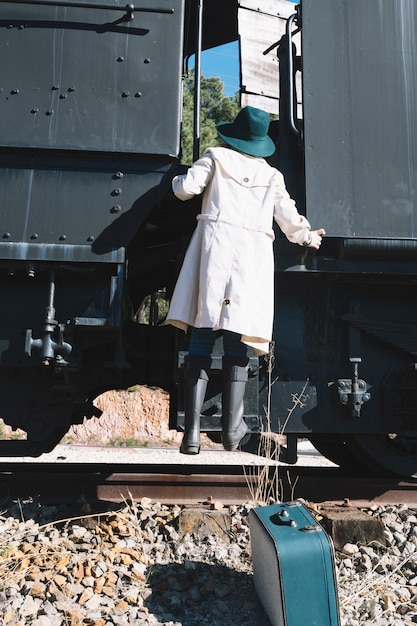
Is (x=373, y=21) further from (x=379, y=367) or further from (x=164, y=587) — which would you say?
(x=164, y=587)

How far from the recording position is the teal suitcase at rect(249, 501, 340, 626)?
231 centimetres

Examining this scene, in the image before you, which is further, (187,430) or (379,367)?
(379,367)

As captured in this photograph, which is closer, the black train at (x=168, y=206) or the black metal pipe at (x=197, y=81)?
the black train at (x=168, y=206)

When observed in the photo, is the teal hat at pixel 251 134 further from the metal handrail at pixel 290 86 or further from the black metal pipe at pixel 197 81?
the metal handrail at pixel 290 86

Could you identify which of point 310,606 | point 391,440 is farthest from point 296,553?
point 391,440

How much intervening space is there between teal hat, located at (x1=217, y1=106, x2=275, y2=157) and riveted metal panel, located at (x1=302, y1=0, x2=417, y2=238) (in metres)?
0.38

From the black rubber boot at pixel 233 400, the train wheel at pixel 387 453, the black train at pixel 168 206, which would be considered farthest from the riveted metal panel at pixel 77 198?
the train wheel at pixel 387 453

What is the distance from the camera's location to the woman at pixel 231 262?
3.02 meters

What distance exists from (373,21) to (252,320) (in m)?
2.10

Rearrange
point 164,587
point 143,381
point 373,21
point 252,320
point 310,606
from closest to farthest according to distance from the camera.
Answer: point 310,606
point 164,587
point 252,320
point 373,21
point 143,381

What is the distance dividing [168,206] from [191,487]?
187 centimetres

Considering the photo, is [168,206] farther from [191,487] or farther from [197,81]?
[191,487]

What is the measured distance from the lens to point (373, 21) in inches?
144

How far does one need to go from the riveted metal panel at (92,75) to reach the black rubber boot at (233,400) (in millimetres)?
1296
